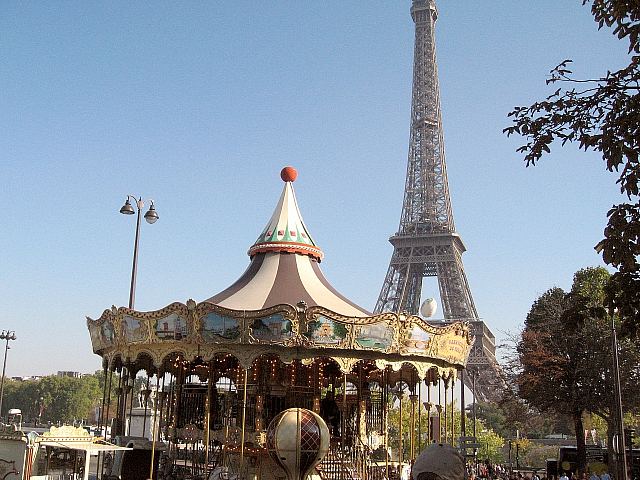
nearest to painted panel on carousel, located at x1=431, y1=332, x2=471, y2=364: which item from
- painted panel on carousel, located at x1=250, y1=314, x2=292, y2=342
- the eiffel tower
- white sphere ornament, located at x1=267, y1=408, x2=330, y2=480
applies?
painted panel on carousel, located at x1=250, y1=314, x2=292, y2=342

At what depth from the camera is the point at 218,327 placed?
17.9 m

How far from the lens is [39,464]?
61.4ft

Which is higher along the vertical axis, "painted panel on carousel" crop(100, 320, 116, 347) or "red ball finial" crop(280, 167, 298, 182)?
"red ball finial" crop(280, 167, 298, 182)

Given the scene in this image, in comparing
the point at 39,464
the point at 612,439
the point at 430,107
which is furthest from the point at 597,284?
the point at 430,107

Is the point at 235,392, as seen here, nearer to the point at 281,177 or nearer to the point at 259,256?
the point at 259,256

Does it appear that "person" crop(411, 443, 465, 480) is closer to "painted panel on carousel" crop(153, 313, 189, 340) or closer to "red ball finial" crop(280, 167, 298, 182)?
"painted panel on carousel" crop(153, 313, 189, 340)

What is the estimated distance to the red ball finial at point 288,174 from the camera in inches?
926

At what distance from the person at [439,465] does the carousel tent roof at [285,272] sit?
14.7 meters

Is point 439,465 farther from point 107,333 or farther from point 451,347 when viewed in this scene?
point 107,333

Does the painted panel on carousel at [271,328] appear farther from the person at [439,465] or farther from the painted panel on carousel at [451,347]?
the person at [439,465]

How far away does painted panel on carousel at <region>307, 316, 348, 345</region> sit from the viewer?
694 inches

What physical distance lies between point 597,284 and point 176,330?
25904 millimetres

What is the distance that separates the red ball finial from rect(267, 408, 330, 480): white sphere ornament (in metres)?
10.5

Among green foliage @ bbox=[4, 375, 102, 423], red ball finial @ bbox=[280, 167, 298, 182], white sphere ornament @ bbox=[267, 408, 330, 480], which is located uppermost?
red ball finial @ bbox=[280, 167, 298, 182]
